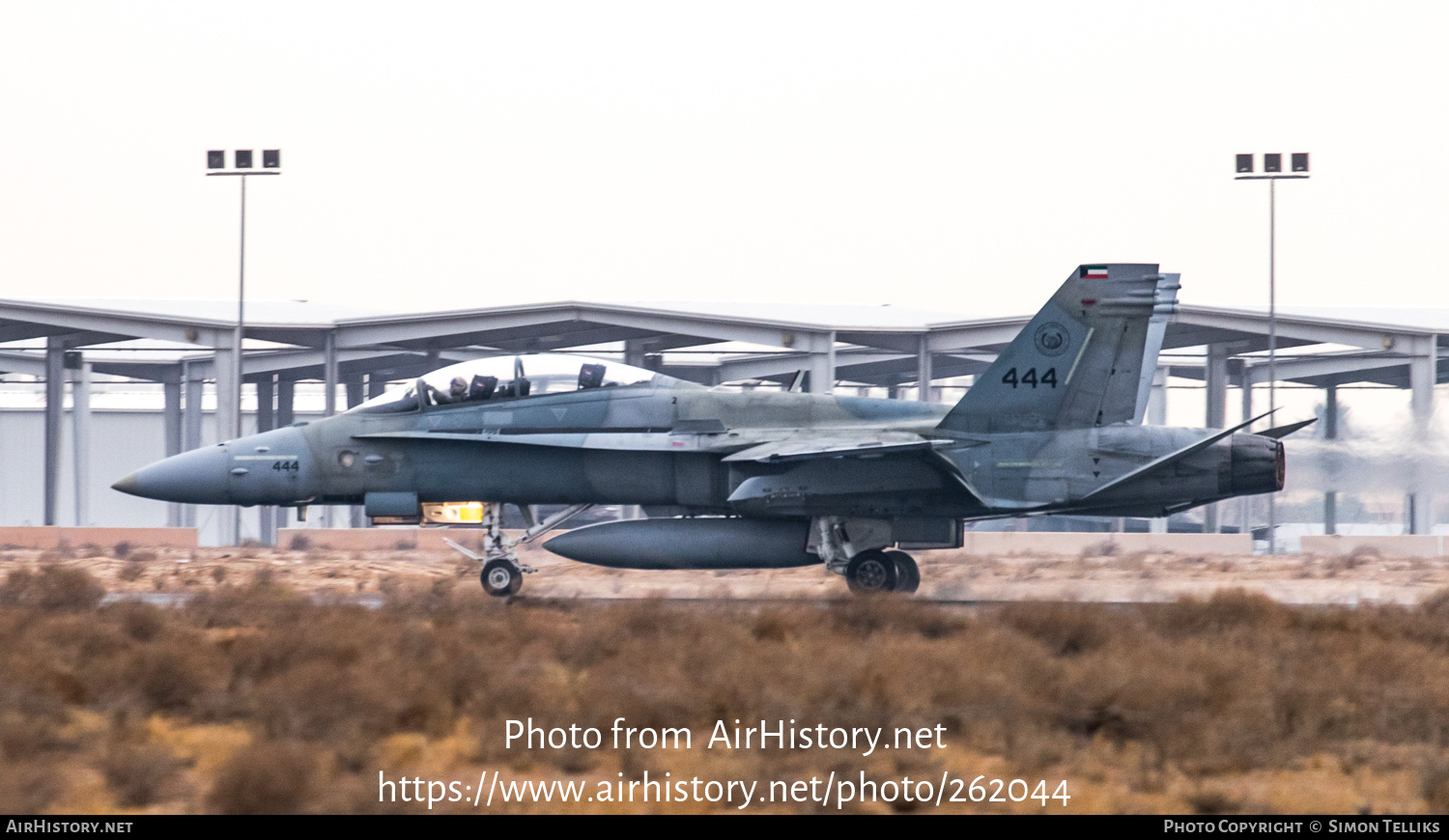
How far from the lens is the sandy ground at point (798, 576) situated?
57.5 feet

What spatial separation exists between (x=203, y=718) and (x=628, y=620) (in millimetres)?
4284

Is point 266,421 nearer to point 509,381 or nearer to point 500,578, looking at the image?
point 509,381

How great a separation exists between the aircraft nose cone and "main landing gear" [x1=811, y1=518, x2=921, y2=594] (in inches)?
285

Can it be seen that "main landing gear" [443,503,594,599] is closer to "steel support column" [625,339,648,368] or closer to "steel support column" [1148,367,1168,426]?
"steel support column" [625,339,648,368]

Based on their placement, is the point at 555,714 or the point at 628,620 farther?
the point at 628,620

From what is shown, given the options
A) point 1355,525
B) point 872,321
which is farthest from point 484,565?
point 1355,525

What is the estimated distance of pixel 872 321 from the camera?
3572cm

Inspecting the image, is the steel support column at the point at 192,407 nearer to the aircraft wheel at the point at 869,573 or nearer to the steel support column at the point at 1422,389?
the aircraft wheel at the point at 869,573

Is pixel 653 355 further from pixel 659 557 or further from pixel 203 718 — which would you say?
pixel 203 718

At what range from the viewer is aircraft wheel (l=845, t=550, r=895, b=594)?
625 inches

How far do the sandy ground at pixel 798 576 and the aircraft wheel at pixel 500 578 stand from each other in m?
0.68

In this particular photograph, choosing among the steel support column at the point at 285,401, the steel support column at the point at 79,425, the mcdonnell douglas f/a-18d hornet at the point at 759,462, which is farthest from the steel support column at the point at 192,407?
the mcdonnell douglas f/a-18d hornet at the point at 759,462

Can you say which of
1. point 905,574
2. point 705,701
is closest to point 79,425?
point 905,574

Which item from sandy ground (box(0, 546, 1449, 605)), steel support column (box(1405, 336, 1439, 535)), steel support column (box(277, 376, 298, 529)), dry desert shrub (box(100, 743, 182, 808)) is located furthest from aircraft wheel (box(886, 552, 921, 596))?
steel support column (box(277, 376, 298, 529))
